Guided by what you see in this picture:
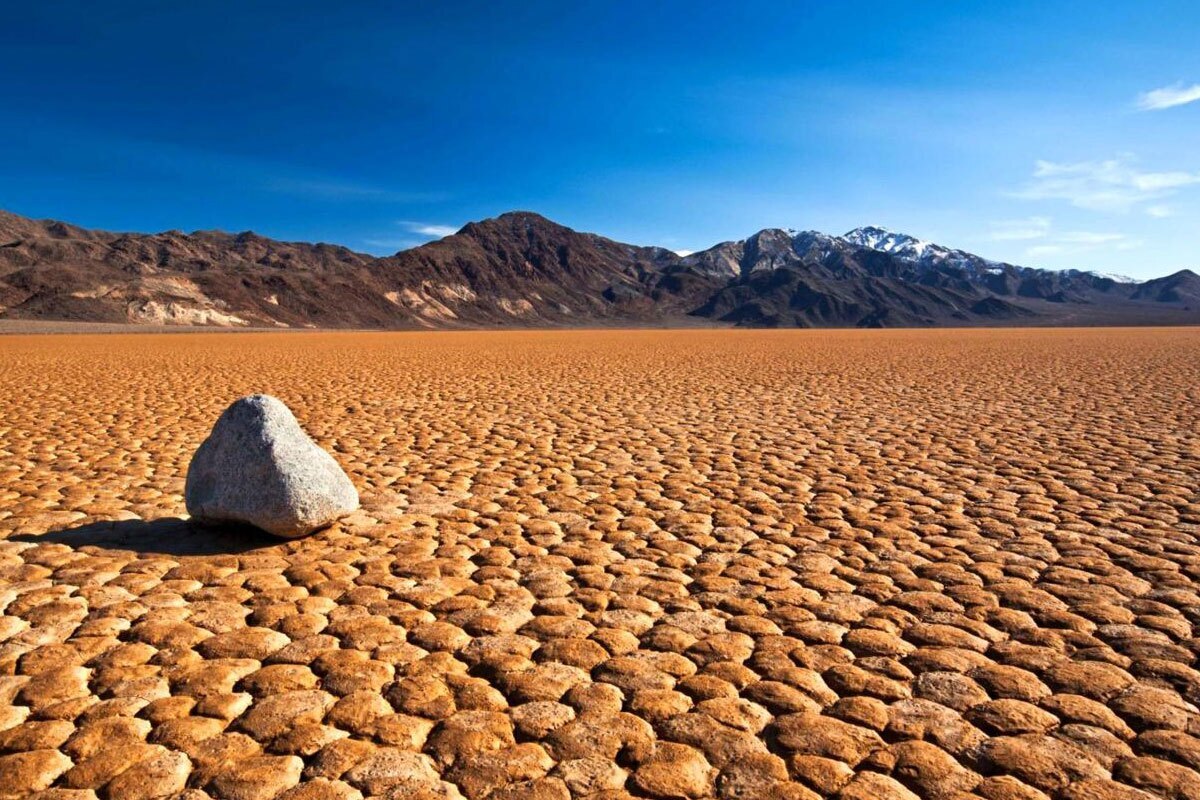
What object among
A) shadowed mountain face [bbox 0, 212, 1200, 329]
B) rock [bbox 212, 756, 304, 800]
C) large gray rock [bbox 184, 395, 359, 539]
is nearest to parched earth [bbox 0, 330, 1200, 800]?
rock [bbox 212, 756, 304, 800]

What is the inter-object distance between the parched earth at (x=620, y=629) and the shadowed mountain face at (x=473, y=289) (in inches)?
3469

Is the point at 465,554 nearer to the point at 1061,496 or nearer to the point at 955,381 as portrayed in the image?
the point at 1061,496

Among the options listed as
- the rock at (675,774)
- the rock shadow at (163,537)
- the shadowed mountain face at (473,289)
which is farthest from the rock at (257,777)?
the shadowed mountain face at (473,289)

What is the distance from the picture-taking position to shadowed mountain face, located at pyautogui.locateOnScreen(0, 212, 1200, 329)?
8575cm

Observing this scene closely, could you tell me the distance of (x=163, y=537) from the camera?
4.31 meters

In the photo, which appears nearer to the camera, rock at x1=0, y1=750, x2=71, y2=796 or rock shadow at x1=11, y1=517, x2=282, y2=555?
rock at x1=0, y1=750, x2=71, y2=796

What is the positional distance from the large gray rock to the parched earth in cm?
16

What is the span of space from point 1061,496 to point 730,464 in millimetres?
2494

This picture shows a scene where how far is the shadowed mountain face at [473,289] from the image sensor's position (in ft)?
281

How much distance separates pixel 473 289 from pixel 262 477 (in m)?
134

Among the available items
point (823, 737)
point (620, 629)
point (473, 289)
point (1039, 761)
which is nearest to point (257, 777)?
point (620, 629)

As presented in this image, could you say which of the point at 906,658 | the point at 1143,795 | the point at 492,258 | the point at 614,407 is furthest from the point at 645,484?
the point at 492,258

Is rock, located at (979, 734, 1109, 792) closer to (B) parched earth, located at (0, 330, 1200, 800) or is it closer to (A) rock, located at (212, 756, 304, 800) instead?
(B) parched earth, located at (0, 330, 1200, 800)

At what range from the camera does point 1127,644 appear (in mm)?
2961
